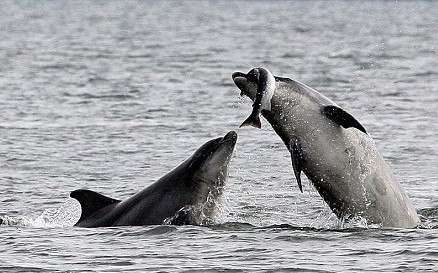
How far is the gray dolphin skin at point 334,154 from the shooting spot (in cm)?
1452

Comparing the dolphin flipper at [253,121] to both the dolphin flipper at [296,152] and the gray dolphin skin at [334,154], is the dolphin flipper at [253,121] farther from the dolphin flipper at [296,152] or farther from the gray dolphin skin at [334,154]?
the dolphin flipper at [296,152]

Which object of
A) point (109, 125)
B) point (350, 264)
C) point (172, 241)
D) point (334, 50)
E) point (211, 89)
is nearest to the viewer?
point (350, 264)

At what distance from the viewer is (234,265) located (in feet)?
44.2

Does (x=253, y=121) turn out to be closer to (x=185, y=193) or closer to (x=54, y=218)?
(x=185, y=193)

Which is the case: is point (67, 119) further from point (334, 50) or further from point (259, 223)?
point (334, 50)

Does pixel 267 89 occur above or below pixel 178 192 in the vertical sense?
above

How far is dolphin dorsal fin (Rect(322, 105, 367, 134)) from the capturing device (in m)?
14.3

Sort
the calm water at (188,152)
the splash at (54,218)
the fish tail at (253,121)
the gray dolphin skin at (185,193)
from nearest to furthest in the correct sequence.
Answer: the fish tail at (253,121) < the calm water at (188,152) < the gray dolphin skin at (185,193) < the splash at (54,218)

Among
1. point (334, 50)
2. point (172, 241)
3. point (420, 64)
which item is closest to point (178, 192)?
point (172, 241)

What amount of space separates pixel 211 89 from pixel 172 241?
20.7 m

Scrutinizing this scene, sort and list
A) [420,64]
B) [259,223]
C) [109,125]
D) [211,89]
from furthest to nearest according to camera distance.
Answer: [420,64] < [211,89] < [109,125] < [259,223]

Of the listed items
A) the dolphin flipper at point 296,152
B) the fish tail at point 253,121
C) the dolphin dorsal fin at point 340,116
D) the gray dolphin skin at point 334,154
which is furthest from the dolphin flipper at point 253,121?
the dolphin dorsal fin at point 340,116

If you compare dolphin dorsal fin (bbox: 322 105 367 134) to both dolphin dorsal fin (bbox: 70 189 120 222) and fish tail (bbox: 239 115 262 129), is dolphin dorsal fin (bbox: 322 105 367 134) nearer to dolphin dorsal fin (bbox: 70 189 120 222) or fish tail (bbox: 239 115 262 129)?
fish tail (bbox: 239 115 262 129)

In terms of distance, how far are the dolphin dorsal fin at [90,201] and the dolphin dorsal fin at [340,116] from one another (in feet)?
9.13
